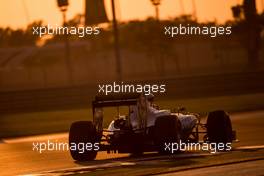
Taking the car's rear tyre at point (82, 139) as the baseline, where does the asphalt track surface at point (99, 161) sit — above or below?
below

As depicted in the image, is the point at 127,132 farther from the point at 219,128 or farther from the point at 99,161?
the point at 219,128

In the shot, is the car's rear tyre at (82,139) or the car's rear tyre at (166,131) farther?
the car's rear tyre at (82,139)

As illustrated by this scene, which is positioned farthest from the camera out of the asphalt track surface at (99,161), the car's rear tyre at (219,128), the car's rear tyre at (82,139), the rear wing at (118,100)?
the car's rear tyre at (219,128)

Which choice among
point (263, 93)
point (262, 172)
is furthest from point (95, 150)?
point (263, 93)

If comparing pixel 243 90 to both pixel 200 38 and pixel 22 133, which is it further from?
pixel 200 38

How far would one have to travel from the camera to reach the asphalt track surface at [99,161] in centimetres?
1745

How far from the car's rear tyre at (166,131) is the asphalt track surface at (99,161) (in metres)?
0.35

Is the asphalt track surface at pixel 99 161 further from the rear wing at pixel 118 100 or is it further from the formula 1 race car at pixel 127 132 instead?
the rear wing at pixel 118 100

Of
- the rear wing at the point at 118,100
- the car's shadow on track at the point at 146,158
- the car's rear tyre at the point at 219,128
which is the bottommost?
the car's shadow on track at the point at 146,158

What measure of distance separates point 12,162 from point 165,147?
4.02 metres

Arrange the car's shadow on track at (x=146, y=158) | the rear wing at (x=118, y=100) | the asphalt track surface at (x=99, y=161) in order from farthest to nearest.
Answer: the rear wing at (x=118, y=100) < the car's shadow on track at (x=146, y=158) < the asphalt track surface at (x=99, y=161)

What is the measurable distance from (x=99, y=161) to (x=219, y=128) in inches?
110

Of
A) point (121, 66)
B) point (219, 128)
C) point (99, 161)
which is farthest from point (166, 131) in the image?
point (121, 66)

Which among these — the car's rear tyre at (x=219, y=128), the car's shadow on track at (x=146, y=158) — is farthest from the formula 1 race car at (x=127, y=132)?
the car's rear tyre at (x=219, y=128)
